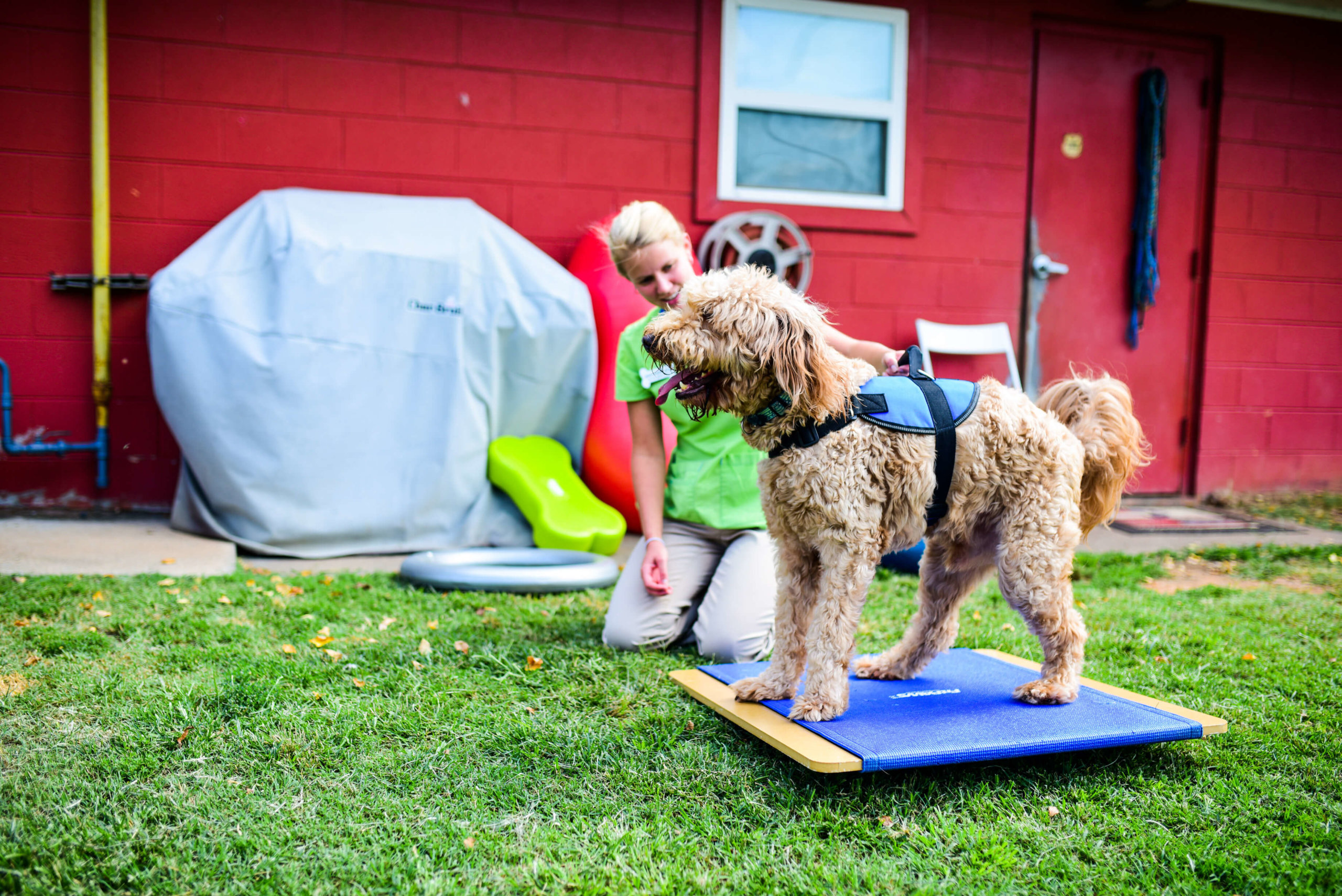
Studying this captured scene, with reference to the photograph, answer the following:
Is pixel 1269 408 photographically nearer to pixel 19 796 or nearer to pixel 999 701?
pixel 999 701

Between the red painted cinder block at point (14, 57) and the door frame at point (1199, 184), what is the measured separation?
6.21m

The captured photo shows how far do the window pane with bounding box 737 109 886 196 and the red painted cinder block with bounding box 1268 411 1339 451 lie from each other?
3669mm

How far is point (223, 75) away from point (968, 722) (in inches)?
205

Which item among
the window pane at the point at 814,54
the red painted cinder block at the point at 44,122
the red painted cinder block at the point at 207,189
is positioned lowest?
the red painted cinder block at the point at 207,189

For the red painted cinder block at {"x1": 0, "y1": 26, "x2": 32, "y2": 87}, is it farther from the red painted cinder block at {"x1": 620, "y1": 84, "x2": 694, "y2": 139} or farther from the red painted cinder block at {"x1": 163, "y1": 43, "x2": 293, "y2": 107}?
the red painted cinder block at {"x1": 620, "y1": 84, "x2": 694, "y2": 139}

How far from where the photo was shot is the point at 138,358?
5.17m

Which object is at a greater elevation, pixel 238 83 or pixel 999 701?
pixel 238 83

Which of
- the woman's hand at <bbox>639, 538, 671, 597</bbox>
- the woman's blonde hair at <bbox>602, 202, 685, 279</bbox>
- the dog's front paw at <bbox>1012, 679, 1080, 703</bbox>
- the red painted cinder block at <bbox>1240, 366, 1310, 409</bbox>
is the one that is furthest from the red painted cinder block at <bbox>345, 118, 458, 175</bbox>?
the red painted cinder block at <bbox>1240, 366, 1310, 409</bbox>

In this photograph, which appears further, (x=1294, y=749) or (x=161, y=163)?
(x=161, y=163)

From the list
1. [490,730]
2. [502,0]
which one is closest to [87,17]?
[502,0]

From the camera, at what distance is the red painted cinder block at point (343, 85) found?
5.33 m

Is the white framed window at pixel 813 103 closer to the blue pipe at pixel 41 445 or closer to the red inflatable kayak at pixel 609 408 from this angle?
the red inflatable kayak at pixel 609 408

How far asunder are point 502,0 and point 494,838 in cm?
512

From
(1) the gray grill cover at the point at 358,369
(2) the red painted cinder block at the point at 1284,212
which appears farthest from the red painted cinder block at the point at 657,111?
(2) the red painted cinder block at the point at 1284,212
